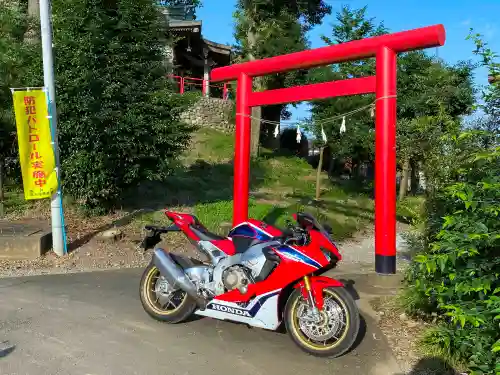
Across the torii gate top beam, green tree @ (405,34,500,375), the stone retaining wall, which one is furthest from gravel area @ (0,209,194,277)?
the stone retaining wall

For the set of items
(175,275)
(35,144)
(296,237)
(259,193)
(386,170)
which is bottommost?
(175,275)

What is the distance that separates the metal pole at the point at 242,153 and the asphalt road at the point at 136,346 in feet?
7.70

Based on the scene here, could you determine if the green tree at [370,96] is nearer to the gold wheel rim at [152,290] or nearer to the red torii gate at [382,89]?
the red torii gate at [382,89]

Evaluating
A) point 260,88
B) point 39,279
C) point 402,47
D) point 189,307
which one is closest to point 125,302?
point 189,307

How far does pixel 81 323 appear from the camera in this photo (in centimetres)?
471

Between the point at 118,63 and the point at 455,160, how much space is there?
6574 millimetres

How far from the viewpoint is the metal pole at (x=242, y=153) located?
725 centimetres

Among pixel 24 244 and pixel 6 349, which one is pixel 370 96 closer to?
pixel 24 244

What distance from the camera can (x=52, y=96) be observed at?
712 centimetres

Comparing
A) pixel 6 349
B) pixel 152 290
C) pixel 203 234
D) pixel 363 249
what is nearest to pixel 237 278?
pixel 203 234

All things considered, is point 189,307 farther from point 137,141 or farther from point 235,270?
point 137,141

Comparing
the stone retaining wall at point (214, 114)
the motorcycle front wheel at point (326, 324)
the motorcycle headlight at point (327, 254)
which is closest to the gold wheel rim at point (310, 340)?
the motorcycle front wheel at point (326, 324)

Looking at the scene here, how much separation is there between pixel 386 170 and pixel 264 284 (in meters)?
2.26

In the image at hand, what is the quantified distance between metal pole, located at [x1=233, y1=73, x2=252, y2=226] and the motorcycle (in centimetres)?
249
